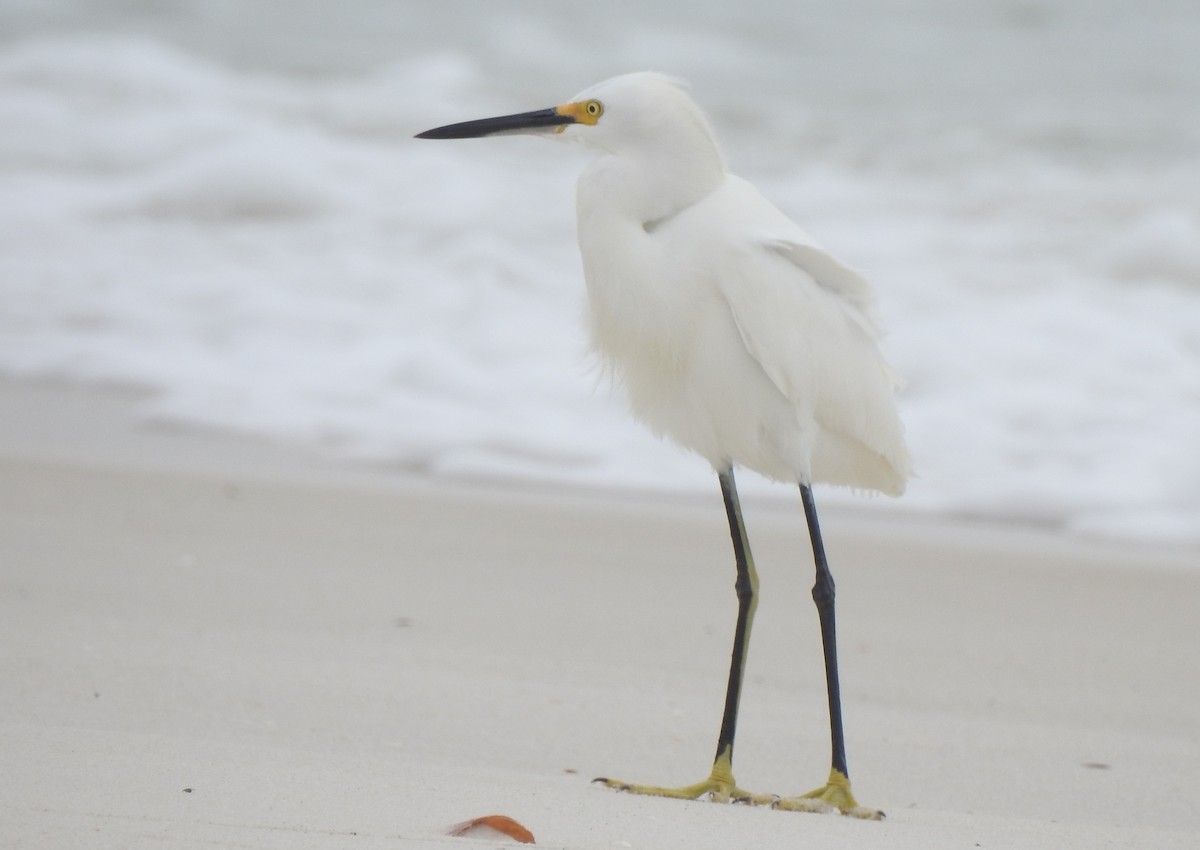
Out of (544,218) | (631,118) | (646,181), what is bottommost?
(646,181)

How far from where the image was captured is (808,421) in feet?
8.68

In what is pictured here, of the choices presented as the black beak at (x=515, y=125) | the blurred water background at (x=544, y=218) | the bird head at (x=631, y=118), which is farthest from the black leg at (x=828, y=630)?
the black beak at (x=515, y=125)

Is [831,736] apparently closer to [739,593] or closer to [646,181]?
[739,593]

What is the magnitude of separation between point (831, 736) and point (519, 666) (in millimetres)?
910

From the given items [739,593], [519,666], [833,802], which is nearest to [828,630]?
[739,593]

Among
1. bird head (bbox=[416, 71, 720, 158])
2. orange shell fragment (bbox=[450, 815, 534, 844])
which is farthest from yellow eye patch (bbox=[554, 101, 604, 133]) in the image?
orange shell fragment (bbox=[450, 815, 534, 844])

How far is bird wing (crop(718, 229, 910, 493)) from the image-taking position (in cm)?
251

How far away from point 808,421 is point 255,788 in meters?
1.19

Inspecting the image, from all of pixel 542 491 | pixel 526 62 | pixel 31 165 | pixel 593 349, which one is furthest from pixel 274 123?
pixel 593 349

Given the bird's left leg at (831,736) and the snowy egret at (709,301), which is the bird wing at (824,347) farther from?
the bird's left leg at (831,736)

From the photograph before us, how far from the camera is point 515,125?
8.79ft

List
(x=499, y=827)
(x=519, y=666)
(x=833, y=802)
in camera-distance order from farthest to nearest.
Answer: (x=519, y=666) < (x=833, y=802) < (x=499, y=827)

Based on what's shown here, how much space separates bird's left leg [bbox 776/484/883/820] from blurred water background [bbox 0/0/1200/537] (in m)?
0.61

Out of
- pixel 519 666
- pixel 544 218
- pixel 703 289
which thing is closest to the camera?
pixel 703 289
